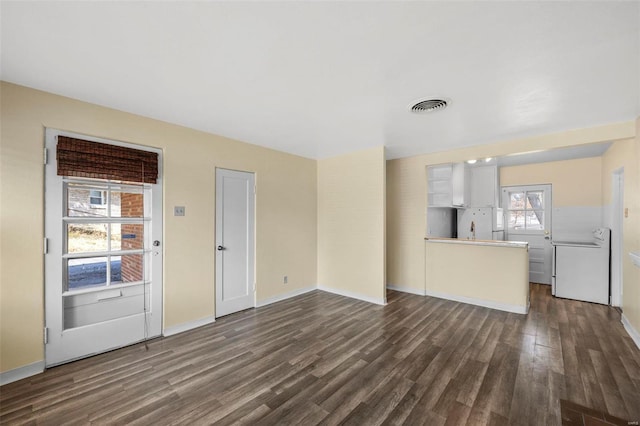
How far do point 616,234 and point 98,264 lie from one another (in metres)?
7.43

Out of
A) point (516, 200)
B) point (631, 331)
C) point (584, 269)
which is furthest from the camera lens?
point (516, 200)

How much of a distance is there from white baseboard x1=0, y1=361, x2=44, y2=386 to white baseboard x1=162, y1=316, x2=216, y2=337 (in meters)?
1.04

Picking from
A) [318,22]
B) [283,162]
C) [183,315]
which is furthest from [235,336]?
[318,22]

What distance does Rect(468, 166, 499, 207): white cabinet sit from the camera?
5.65m

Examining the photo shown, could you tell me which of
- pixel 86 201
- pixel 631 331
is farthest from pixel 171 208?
pixel 631 331

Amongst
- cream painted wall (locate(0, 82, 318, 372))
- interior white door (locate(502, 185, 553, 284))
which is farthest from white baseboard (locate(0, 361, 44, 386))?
interior white door (locate(502, 185, 553, 284))

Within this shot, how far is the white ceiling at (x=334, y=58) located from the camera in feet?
4.98

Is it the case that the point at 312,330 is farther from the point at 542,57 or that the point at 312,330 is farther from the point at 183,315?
the point at 542,57

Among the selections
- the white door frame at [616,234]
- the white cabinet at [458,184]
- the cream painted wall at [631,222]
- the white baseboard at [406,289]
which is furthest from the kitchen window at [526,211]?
the white baseboard at [406,289]

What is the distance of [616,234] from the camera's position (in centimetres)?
419

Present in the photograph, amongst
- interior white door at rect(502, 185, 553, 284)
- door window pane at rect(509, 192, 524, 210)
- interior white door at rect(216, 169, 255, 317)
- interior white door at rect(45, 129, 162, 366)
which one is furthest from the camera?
door window pane at rect(509, 192, 524, 210)

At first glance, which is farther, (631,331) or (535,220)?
(535,220)

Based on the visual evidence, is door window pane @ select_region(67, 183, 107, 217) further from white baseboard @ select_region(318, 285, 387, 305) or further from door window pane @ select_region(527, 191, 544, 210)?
door window pane @ select_region(527, 191, 544, 210)

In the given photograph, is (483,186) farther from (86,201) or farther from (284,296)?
(86,201)
